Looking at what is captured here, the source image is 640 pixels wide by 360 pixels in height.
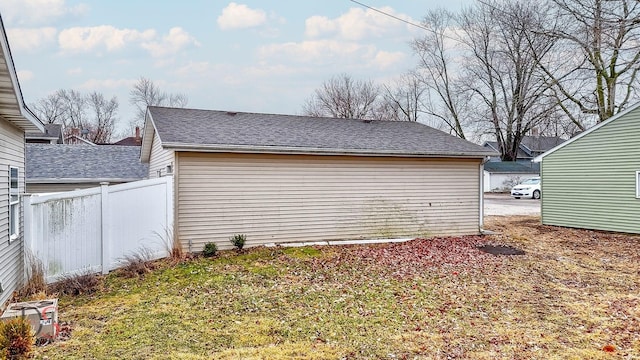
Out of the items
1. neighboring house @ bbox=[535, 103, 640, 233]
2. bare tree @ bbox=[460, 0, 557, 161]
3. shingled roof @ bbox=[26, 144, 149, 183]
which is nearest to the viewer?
neighboring house @ bbox=[535, 103, 640, 233]

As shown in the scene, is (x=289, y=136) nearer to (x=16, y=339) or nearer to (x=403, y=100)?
(x=16, y=339)

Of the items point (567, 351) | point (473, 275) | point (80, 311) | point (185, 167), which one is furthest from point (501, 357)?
point (185, 167)

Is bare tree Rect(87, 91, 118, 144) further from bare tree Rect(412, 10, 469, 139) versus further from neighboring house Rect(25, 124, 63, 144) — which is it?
bare tree Rect(412, 10, 469, 139)

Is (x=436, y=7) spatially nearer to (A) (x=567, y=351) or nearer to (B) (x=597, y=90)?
(B) (x=597, y=90)

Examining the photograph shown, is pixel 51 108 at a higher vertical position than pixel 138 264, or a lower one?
higher

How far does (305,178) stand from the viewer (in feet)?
33.7

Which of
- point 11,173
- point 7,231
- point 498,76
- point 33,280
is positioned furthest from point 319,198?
point 498,76

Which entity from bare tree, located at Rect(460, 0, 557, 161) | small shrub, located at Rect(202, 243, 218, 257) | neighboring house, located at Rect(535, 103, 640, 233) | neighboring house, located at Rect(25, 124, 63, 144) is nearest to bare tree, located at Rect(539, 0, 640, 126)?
neighboring house, located at Rect(535, 103, 640, 233)

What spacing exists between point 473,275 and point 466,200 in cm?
476

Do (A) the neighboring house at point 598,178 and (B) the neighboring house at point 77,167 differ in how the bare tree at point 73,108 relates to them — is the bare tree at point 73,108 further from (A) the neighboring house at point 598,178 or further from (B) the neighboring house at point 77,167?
(A) the neighboring house at point 598,178

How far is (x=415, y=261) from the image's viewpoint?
28.5 feet

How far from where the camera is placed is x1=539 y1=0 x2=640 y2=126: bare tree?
11.2 m

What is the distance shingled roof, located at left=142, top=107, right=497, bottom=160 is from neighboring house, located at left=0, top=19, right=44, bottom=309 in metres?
2.46

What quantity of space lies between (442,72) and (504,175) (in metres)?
10.5
